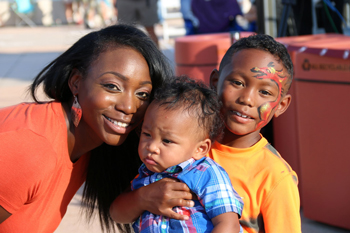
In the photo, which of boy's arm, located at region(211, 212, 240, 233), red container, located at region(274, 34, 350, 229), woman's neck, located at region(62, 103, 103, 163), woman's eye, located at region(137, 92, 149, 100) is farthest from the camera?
red container, located at region(274, 34, 350, 229)

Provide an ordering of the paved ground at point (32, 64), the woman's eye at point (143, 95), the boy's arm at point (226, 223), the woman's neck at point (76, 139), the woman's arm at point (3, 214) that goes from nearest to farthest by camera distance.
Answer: the boy's arm at point (226, 223), the woman's arm at point (3, 214), the woman's eye at point (143, 95), the woman's neck at point (76, 139), the paved ground at point (32, 64)

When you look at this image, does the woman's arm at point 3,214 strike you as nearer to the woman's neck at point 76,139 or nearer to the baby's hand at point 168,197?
the woman's neck at point 76,139

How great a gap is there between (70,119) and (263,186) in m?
1.01

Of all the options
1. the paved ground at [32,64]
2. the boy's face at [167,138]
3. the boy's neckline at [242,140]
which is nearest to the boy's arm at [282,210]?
the boy's neckline at [242,140]

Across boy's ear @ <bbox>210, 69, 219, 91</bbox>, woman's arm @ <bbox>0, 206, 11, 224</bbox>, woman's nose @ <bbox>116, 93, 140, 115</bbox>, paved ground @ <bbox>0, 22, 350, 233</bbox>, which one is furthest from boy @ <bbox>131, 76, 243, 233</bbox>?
paved ground @ <bbox>0, 22, 350, 233</bbox>

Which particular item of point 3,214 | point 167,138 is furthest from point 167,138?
point 3,214

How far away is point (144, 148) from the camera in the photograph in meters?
1.83

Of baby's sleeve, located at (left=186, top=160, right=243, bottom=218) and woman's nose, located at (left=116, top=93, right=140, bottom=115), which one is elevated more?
woman's nose, located at (left=116, top=93, right=140, bottom=115)

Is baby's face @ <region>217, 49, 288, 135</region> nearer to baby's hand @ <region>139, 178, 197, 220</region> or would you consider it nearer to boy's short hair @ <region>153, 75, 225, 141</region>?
boy's short hair @ <region>153, 75, 225, 141</region>

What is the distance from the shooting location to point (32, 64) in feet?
31.0

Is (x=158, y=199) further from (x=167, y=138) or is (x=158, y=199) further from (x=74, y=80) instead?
(x=74, y=80)

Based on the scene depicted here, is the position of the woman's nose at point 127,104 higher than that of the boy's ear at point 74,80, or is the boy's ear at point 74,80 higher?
the boy's ear at point 74,80

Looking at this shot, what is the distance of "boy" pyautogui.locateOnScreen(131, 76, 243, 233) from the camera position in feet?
5.72

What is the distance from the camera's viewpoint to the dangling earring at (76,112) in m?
2.06
